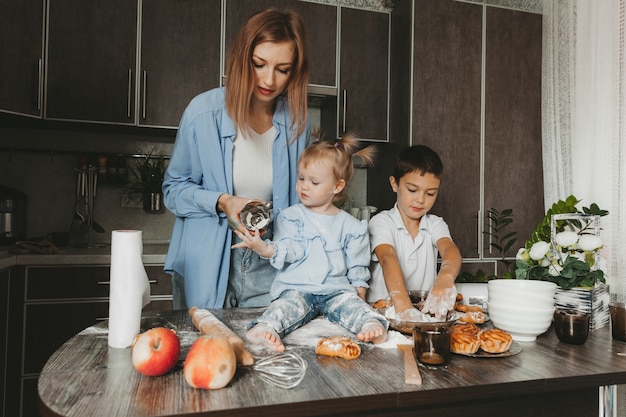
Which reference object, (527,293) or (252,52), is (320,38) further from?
(527,293)

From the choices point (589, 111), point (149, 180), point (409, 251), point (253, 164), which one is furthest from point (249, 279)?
point (589, 111)

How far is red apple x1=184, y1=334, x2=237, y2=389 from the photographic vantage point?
75 centimetres

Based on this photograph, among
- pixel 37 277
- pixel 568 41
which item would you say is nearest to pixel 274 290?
pixel 37 277

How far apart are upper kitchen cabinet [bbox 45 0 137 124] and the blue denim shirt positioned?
1412 mm

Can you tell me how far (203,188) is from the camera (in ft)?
5.16

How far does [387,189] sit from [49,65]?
2.19 m

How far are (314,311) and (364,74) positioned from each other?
7.56ft

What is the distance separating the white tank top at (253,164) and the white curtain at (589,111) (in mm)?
1842

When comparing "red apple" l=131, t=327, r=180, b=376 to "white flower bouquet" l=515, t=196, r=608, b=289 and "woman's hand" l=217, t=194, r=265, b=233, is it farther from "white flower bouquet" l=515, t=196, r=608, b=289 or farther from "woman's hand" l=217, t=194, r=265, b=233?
"white flower bouquet" l=515, t=196, r=608, b=289

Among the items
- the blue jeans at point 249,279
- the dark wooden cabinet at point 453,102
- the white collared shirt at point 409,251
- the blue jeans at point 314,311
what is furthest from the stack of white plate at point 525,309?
the dark wooden cabinet at point 453,102

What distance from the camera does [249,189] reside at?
1.63 m

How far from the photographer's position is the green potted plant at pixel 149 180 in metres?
2.96

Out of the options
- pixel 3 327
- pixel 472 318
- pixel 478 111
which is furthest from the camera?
pixel 478 111

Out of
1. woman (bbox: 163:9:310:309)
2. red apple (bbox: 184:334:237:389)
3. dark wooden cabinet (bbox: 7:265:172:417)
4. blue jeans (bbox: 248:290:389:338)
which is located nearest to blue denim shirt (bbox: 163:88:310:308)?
woman (bbox: 163:9:310:309)
